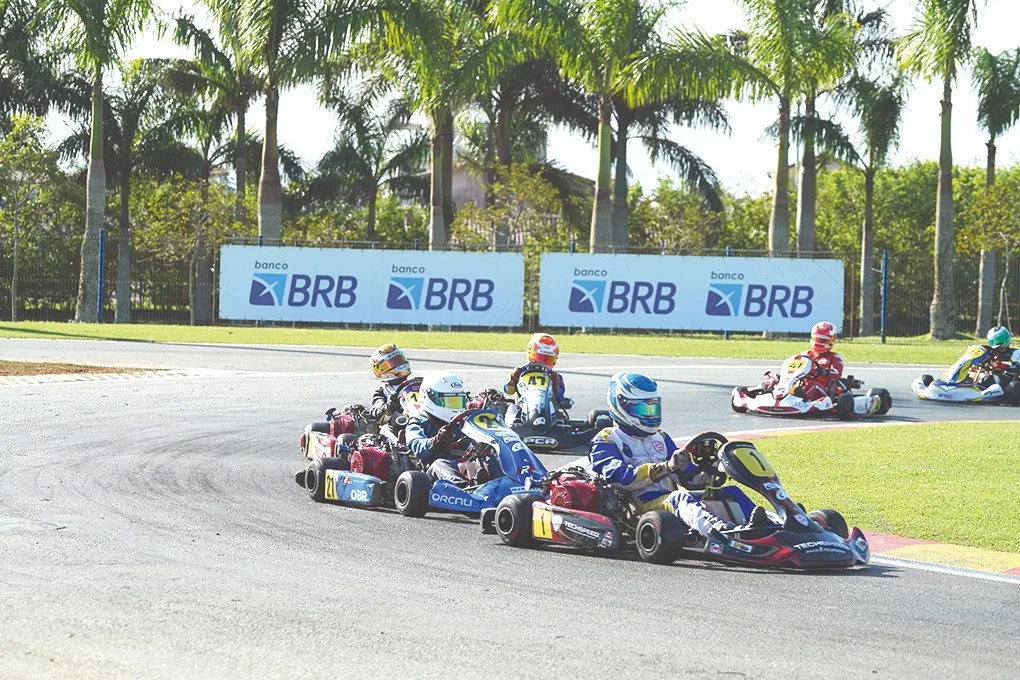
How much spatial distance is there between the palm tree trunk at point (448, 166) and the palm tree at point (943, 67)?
11622mm

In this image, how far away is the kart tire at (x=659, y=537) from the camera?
7.55m

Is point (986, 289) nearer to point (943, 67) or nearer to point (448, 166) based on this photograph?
point (943, 67)

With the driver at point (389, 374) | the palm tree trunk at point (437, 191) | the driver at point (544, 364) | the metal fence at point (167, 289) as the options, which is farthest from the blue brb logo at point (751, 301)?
the driver at point (389, 374)

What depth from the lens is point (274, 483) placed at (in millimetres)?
10672

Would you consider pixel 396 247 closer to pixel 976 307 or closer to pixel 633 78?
pixel 633 78

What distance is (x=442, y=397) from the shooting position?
9.94m

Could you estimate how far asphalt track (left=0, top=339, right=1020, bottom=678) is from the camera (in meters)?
5.45

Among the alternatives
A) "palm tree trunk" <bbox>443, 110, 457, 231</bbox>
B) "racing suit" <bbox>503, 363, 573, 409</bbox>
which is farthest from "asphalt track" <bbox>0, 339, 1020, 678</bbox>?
"palm tree trunk" <bbox>443, 110, 457, 231</bbox>

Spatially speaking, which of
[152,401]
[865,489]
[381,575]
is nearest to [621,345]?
[152,401]

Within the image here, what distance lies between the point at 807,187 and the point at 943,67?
7177 millimetres

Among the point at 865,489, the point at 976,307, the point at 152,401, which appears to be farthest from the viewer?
the point at 976,307

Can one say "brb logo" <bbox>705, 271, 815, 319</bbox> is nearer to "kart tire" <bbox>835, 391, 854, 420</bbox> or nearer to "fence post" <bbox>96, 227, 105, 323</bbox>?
"fence post" <bbox>96, 227, 105, 323</bbox>

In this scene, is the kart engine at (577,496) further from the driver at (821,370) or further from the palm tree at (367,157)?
the palm tree at (367,157)

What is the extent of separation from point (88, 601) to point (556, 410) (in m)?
7.43
